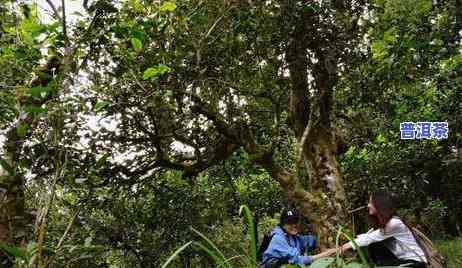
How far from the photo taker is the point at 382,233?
3.71 metres

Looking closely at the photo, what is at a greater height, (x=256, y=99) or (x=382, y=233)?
(x=256, y=99)

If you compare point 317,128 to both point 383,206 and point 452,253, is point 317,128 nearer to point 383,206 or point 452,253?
point 383,206

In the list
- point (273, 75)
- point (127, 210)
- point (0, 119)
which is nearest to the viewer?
point (0, 119)

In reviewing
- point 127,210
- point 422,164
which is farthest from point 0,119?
point 422,164

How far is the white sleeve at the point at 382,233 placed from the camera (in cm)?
365

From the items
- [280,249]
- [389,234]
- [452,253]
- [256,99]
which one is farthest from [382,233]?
A: [452,253]

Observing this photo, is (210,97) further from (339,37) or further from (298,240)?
(298,240)

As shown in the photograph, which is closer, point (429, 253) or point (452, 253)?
point (429, 253)

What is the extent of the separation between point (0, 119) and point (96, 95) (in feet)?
4.86

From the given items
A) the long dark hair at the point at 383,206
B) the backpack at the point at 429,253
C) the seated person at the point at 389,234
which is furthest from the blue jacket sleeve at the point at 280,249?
the backpack at the point at 429,253

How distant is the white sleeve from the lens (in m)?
3.65

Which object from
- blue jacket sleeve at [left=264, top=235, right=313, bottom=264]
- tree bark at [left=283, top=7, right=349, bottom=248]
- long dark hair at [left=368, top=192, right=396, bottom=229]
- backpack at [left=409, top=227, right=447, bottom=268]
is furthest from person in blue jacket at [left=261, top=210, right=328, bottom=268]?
tree bark at [left=283, top=7, right=349, bottom=248]

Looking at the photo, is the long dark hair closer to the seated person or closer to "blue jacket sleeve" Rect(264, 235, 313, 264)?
the seated person

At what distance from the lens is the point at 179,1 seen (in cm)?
599
